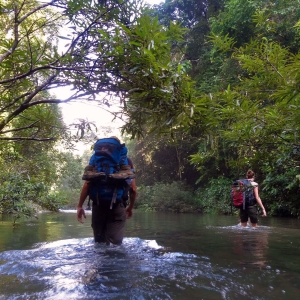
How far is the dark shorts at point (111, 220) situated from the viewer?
4488 mm

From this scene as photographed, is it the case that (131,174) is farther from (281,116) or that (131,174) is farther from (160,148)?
(160,148)

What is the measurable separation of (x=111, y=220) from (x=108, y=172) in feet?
2.39

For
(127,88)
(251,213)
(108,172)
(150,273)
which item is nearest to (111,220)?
(108,172)

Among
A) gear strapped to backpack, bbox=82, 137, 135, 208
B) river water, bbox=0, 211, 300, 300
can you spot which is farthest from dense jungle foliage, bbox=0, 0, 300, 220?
river water, bbox=0, 211, 300, 300

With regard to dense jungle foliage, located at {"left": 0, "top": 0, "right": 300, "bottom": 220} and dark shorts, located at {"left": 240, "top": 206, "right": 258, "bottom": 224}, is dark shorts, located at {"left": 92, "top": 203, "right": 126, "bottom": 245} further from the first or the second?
dark shorts, located at {"left": 240, "top": 206, "right": 258, "bottom": 224}

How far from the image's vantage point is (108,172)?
14.0 feet

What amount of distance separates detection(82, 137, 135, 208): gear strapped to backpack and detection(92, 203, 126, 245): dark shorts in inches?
7.4

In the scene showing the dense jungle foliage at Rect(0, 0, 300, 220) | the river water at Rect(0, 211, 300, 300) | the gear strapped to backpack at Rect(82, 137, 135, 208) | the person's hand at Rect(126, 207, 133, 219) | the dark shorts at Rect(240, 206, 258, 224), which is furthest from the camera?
the dark shorts at Rect(240, 206, 258, 224)

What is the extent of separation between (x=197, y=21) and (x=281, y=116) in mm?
20388

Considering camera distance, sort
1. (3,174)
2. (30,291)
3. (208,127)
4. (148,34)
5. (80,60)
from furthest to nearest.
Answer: (3,174) < (208,127) < (80,60) < (148,34) < (30,291)

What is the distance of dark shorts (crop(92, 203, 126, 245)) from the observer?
14.7ft

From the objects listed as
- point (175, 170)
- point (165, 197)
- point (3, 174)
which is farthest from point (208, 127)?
point (175, 170)

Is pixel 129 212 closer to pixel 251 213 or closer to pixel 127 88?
pixel 127 88

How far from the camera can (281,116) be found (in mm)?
4969
